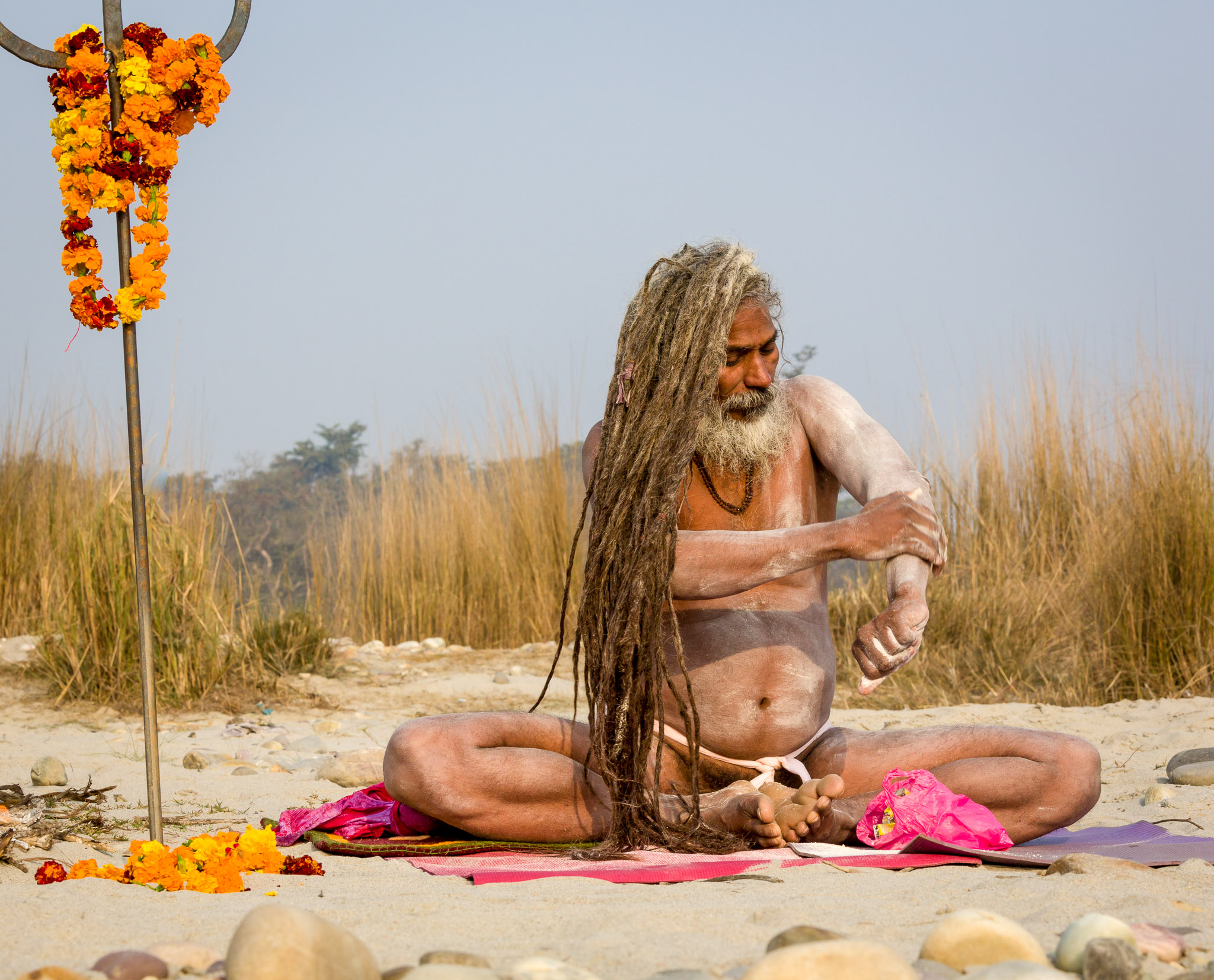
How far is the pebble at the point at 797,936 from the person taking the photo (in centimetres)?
166

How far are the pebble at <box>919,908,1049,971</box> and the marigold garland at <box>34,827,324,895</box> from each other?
1.43 metres

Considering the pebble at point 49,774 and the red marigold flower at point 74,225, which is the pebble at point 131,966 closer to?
the red marigold flower at point 74,225

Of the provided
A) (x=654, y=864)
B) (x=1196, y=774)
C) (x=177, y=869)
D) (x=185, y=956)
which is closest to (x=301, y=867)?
(x=177, y=869)

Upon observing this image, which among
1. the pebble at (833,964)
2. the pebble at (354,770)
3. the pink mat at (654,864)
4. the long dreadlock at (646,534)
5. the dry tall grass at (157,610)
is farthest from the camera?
the dry tall grass at (157,610)

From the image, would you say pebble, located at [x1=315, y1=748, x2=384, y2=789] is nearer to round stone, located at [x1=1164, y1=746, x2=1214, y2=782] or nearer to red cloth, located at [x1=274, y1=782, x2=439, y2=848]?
red cloth, located at [x1=274, y1=782, x2=439, y2=848]

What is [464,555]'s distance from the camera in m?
8.56

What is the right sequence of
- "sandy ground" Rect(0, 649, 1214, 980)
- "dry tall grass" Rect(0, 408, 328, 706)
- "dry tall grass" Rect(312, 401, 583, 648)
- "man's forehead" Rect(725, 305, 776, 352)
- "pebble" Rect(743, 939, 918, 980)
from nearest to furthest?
"pebble" Rect(743, 939, 918, 980) < "sandy ground" Rect(0, 649, 1214, 980) < "man's forehead" Rect(725, 305, 776, 352) < "dry tall grass" Rect(0, 408, 328, 706) < "dry tall grass" Rect(312, 401, 583, 648)

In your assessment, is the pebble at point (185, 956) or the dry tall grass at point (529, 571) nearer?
the pebble at point (185, 956)

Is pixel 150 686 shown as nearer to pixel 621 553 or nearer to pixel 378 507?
pixel 621 553

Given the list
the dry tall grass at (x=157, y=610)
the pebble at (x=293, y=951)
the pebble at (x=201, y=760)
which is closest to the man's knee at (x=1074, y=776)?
the pebble at (x=293, y=951)

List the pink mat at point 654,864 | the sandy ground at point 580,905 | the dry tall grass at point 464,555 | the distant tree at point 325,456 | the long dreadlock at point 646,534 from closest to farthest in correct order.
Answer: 1. the sandy ground at point 580,905
2. the pink mat at point 654,864
3. the long dreadlock at point 646,534
4. the dry tall grass at point 464,555
5. the distant tree at point 325,456

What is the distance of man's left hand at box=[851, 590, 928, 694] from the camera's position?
2.55 metres

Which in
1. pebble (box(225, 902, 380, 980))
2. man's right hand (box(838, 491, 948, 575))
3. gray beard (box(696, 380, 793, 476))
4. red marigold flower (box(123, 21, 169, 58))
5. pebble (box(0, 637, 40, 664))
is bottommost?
pebble (box(225, 902, 380, 980))

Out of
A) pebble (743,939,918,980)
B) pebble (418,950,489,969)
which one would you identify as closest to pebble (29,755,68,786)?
pebble (418,950,489,969)
